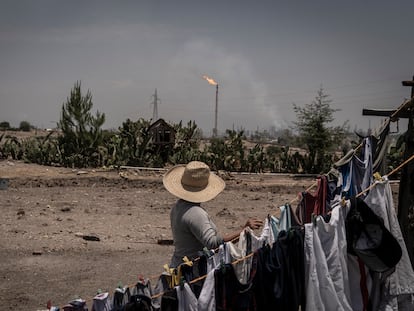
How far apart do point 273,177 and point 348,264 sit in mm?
14008

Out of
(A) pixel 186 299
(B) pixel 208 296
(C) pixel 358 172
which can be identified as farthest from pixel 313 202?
(A) pixel 186 299

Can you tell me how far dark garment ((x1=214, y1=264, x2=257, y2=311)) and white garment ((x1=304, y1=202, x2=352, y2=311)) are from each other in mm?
397

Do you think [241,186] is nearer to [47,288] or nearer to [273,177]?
[273,177]

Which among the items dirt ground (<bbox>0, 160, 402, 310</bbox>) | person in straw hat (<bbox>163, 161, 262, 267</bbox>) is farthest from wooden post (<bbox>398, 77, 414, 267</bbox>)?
dirt ground (<bbox>0, 160, 402, 310</bbox>)

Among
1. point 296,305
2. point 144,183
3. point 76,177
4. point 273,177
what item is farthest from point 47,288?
point 273,177

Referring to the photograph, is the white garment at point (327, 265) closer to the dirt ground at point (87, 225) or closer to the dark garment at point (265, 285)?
the dark garment at point (265, 285)

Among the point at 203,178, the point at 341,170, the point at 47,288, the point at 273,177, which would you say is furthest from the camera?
the point at 273,177

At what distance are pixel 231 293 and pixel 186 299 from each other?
31 centimetres

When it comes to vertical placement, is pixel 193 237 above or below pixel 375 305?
above

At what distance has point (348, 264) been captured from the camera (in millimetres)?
3557

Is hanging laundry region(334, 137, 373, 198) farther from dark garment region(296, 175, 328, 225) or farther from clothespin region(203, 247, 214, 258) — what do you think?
clothespin region(203, 247, 214, 258)

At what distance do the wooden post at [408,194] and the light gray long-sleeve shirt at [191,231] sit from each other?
1.55m

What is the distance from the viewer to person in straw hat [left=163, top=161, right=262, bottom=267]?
3566 millimetres

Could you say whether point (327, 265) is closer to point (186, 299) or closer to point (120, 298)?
point (186, 299)
